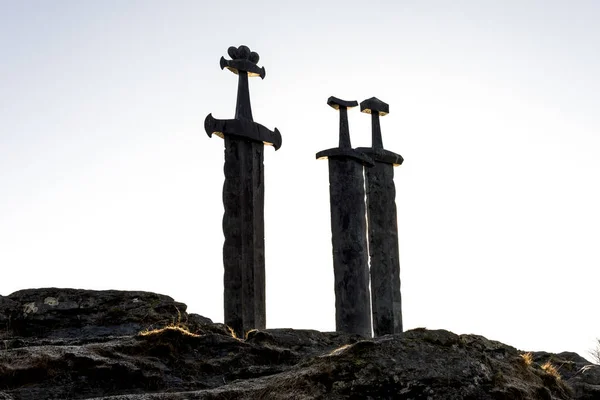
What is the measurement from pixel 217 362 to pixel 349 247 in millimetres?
6357

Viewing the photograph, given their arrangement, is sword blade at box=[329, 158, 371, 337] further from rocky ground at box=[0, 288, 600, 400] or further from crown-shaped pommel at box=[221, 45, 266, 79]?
rocky ground at box=[0, 288, 600, 400]

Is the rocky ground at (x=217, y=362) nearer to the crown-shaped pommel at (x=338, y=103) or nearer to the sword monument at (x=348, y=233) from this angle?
the sword monument at (x=348, y=233)

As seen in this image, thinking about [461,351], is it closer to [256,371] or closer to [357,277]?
[256,371]

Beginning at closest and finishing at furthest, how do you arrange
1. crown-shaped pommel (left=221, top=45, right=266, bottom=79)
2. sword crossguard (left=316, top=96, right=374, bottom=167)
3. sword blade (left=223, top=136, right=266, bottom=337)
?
sword blade (left=223, top=136, right=266, bottom=337) < crown-shaped pommel (left=221, top=45, right=266, bottom=79) < sword crossguard (left=316, top=96, right=374, bottom=167)

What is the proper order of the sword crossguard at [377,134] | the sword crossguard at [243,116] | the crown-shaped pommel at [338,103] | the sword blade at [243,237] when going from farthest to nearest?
1. the sword crossguard at [377,134]
2. the crown-shaped pommel at [338,103]
3. the sword crossguard at [243,116]
4. the sword blade at [243,237]

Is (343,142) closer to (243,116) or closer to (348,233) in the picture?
(348,233)

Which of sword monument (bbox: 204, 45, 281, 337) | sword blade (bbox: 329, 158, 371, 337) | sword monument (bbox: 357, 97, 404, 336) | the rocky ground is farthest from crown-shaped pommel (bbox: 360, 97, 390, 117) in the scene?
the rocky ground

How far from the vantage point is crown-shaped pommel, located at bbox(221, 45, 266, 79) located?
13.3 m

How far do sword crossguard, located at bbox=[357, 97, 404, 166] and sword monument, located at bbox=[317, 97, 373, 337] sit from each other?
1.01 meters

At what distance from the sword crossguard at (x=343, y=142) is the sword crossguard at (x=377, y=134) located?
957mm

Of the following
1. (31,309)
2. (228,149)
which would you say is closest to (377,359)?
(31,309)

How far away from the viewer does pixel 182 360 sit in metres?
8.12

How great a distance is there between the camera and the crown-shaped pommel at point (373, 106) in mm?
15984

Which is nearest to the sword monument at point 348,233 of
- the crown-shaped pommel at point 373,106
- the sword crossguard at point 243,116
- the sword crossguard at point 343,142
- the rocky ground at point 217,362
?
the sword crossguard at point 343,142
